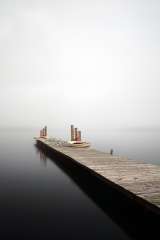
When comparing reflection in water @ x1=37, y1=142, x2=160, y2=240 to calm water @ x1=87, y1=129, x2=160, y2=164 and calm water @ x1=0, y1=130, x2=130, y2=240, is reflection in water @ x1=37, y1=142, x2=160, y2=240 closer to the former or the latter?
calm water @ x1=0, y1=130, x2=130, y2=240

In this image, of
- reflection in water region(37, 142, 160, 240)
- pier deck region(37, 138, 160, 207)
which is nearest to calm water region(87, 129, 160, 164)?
reflection in water region(37, 142, 160, 240)

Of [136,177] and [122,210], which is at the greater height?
[136,177]

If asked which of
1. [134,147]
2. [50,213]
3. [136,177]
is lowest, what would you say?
[134,147]

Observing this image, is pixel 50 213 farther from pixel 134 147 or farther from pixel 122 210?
pixel 134 147

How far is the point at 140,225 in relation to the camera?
9641 mm

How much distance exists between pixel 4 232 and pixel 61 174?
1068 cm

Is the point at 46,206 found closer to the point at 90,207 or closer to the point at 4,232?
the point at 90,207

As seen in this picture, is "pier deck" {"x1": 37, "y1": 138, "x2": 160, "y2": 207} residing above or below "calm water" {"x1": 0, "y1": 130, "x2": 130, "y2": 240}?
above

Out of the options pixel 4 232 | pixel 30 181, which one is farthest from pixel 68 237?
pixel 30 181

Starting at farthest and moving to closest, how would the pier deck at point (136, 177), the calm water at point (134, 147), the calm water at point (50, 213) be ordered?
the calm water at point (134, 147) → the calm water at point (50, 213) → the pier deck at point (136, 177)

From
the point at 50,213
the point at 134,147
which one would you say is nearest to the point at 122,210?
the point at 50,213

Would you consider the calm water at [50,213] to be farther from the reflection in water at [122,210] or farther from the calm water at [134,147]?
the calm water at [134,147]

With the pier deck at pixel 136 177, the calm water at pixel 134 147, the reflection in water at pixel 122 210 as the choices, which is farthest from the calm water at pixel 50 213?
the calm water at pixel 134 147

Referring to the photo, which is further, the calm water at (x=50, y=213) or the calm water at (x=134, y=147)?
the calm water at (x=134, y=147)
